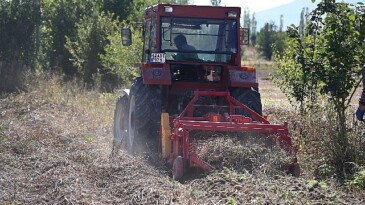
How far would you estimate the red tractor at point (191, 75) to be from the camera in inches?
372

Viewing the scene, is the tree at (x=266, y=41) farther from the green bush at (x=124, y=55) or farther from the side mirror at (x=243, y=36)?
the side mirror at (x=243, y=36)

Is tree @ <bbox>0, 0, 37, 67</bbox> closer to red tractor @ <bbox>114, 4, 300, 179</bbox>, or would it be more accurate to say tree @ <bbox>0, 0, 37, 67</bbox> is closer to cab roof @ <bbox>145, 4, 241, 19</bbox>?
red tractor @ <bbox>114, 4, 300, 179</bbox>

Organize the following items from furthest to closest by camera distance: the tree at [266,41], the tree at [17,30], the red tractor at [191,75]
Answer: the tree at [266,41], the tree at [17,30], the red tractor at [191,75]

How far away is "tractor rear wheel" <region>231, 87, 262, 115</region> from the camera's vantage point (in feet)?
31.8

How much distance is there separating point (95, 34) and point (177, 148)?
14591 mm

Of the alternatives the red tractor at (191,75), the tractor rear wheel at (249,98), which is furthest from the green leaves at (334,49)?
the red tractor at (191,75)

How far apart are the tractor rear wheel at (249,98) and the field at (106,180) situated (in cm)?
145

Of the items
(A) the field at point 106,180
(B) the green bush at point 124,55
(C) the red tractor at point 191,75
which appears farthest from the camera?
(B) the green bush at point 124,55

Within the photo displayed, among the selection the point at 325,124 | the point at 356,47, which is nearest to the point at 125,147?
the point at 325,124

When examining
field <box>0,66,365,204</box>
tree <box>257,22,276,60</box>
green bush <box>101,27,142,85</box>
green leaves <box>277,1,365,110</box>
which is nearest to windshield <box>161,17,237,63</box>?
green leaves <box>277,1,365,110</box>

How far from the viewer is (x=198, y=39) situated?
10.2m

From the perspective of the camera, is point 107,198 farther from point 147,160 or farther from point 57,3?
point 57,3

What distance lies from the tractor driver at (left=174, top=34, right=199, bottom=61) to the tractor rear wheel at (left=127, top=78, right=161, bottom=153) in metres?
0.67

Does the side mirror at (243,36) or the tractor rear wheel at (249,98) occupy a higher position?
the side mirror at (243,36)
